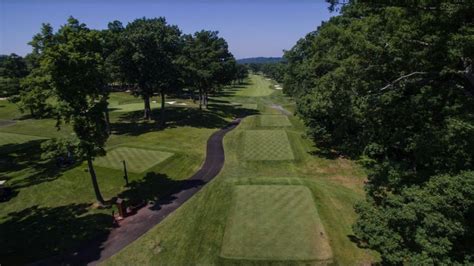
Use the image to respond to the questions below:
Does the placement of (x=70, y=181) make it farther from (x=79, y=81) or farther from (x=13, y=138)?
(x=13, y=138)

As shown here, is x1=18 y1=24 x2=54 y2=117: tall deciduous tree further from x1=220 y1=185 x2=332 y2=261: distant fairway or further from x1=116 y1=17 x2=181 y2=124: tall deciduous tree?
x1=116 y1=17 x2=181 y2=124: tall deciduous tree

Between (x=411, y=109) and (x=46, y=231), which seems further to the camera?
(x=46, y=231)

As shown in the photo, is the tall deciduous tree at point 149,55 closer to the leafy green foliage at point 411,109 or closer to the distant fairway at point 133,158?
the distant fairway at point 133,158

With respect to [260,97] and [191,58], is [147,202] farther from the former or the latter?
[260,97]

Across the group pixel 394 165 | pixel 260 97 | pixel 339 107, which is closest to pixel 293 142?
pixel 339 107

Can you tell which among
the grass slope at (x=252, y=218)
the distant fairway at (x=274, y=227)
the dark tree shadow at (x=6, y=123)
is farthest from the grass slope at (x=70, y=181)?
the distant fairway at (x=274, y=227)

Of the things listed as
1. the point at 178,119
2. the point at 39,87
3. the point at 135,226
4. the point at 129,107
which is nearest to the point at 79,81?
the point at 39,87

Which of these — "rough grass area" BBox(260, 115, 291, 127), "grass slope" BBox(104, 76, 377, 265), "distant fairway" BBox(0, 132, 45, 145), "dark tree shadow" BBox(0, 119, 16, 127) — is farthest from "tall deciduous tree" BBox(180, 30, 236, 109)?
"dark tree shadow" BBox(0, 119, 16, 127)
